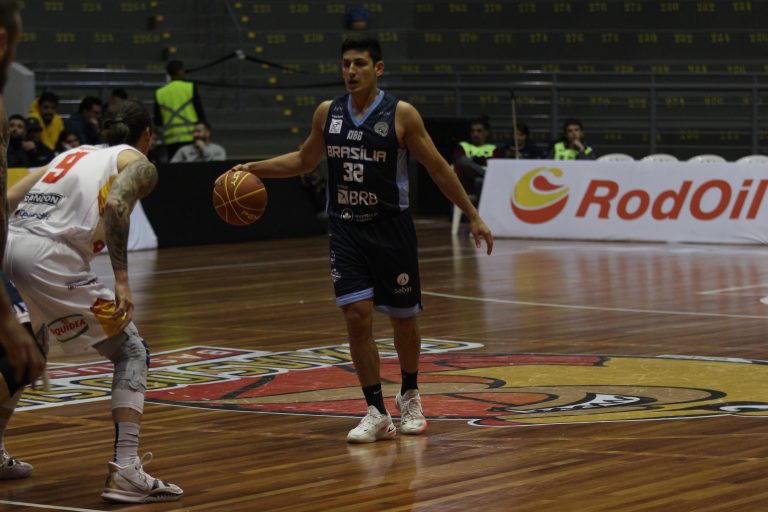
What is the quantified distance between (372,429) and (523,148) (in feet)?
54.0

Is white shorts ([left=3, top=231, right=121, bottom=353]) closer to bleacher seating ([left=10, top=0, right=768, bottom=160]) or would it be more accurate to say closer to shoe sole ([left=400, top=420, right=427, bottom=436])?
shoe sole ([left=400, top=420, right=427, bottom=436])

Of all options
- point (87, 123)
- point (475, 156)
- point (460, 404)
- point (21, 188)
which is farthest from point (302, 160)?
point (475, 156)

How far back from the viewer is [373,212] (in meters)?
8.18

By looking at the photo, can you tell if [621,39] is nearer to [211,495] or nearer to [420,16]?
[420,16]

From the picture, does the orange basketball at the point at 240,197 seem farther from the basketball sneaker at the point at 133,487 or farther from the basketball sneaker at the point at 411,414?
the basketball sneaker at the point at 133,487

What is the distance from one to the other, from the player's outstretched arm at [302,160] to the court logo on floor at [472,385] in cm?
143

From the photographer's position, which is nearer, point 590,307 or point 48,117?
point 590,307

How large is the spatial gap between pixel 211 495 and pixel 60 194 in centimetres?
150

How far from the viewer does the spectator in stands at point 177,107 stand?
22.9 metres

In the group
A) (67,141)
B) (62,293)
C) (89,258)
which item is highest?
(67,141)

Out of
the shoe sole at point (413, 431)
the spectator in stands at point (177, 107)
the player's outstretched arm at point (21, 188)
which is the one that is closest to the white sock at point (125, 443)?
the player's outstretched arm at point (21, 188)

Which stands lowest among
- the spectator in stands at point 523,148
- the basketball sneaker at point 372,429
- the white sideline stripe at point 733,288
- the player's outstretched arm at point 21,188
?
the white sideline stripe at point 733,288

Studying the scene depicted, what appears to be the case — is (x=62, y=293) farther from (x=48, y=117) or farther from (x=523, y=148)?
(x=523, y=148)

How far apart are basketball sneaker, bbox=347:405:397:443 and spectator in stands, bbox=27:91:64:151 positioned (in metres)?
14.5
